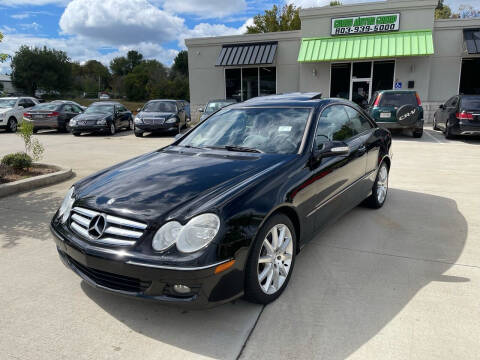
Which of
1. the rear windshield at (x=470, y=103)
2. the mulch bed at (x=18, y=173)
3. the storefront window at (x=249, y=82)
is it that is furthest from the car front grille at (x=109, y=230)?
the storefront window at (x=249, y=82)

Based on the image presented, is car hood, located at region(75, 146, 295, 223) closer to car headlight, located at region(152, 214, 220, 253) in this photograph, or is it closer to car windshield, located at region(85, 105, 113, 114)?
car headlight, located at region(152, 214, 220, 253)

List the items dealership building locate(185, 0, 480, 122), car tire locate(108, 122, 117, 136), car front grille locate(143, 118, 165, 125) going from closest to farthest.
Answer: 1. car front grille locate(143, 118, 165, 125)
2. car tire locate(108, 122, 117, 136)
3. dealership building locate(185, 0, 480, 122)

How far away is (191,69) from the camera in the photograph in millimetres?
23250

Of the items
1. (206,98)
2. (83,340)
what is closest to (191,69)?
(206,98)

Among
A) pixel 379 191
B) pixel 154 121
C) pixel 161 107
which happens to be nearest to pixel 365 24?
pixel 161 107

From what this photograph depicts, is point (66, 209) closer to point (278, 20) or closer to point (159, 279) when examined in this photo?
point (159, 279)

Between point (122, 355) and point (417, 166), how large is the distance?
7726 millimetres

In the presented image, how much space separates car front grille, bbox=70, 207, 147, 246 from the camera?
2.56 meters

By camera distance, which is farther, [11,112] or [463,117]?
[11,112]

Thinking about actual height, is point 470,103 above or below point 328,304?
above

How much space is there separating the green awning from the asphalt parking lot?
15010mm

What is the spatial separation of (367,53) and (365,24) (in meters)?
1.70

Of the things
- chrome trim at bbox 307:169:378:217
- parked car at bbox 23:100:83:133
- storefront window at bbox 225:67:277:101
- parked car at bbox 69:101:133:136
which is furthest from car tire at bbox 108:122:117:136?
chrome trim at bbox 307:169:378:217

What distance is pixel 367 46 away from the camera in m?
18.5
